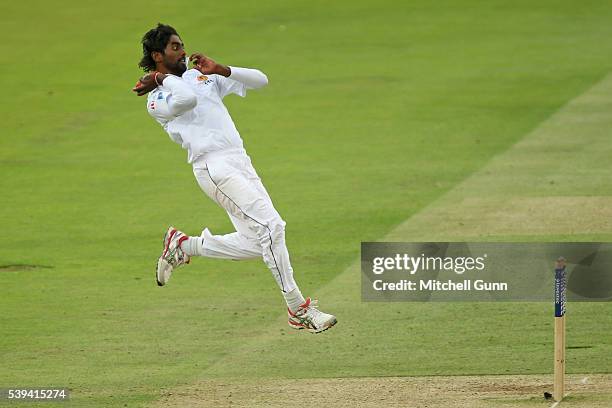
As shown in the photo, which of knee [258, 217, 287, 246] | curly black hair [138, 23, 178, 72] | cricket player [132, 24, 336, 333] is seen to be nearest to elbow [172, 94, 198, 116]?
cricket player [132, 24, 336, 333]

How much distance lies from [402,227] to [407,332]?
4293 millimetres

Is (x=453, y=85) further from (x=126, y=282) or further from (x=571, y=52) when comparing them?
(x=126, y=282)

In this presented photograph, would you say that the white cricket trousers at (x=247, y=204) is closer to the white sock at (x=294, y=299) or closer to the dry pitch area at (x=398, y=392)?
the white sock at (x=294, y=299)

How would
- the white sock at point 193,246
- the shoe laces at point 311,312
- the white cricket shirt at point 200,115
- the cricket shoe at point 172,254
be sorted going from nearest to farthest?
1. the white cricket shirt at point 200,115
2. the shoe laces at point 311,312
3. the white sock at point 193,246
4. the cricket shoe at point 172,254

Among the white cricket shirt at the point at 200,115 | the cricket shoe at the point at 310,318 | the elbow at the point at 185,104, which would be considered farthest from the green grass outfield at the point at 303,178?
the elbow at the point at 185,104

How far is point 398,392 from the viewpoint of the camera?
1191cm

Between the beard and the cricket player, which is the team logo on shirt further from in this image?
the beard

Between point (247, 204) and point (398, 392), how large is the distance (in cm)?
206

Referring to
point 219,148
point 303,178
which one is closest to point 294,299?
point 219,148

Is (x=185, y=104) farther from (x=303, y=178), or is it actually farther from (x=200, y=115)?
(x=303, y=178)

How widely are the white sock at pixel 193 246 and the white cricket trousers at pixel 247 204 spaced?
0.48m

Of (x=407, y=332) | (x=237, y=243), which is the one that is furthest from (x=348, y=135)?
(x=237, y=243)

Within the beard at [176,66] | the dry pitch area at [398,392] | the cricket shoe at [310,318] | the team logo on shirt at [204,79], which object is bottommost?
the dry pitch area at [398,392]

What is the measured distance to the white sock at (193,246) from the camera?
40.4 ft
